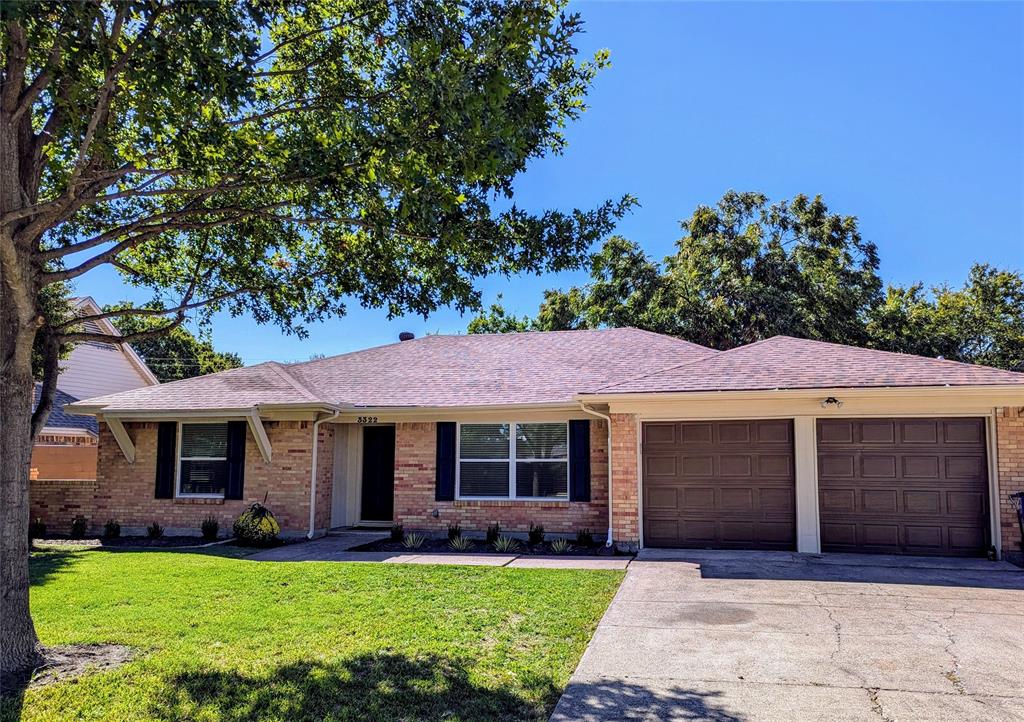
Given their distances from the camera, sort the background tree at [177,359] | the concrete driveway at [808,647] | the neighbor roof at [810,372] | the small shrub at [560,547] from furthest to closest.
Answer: the background tree at [177,359], the small shrub at [560,547], the neighbor roof at [810,372], the concrete driveway at [808,647]

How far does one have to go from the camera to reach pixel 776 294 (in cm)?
2394

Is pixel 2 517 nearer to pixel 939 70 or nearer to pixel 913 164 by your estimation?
pixel 939 70

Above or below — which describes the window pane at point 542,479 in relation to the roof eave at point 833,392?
below

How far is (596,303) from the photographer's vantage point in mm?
26359

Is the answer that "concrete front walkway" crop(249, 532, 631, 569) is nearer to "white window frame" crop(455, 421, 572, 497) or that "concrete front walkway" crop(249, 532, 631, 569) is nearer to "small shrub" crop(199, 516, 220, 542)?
"white window frame" crop(455, 421, 572, 497)

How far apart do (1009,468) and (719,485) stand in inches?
164

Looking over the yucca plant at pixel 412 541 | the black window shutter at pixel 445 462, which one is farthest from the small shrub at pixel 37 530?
the black window shutter at pixel 445 462

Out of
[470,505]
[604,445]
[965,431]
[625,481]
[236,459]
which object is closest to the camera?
[965,431]

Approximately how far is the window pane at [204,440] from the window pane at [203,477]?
184 millimetres

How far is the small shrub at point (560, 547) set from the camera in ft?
38.9

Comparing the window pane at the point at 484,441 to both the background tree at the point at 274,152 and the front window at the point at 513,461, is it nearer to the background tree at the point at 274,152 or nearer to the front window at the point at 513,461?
the front window at the point at 513,461

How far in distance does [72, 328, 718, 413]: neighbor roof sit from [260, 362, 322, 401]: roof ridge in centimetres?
2

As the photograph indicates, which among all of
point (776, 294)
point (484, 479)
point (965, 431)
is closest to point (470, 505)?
point (484, 479)

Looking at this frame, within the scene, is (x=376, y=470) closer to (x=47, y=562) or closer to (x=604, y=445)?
(x=604, y=445)
